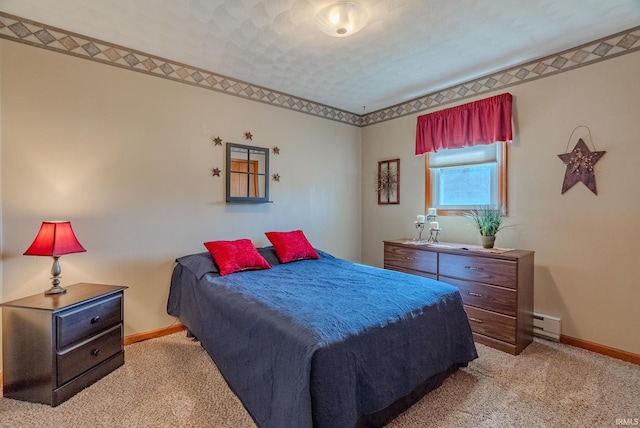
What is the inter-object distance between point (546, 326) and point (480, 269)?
2.71ft

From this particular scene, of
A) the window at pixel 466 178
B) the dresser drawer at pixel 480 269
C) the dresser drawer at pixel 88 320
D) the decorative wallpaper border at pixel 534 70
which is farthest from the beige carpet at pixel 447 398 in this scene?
the decorative wallpaper border at pixel 534 70

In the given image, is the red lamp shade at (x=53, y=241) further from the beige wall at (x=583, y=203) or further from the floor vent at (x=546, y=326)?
the floor vent at (x=546, y=326)

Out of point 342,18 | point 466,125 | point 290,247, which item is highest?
point 342,18

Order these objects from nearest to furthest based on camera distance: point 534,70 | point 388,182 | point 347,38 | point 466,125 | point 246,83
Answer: point 347,38 → point 534,70 → point 466,125 → point 246,83 → point 388,182

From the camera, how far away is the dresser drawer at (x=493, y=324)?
251cm

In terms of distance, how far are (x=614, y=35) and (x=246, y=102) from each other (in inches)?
133

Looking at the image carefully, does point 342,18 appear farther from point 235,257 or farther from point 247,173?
point 235,257

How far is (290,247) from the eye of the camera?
A: 128 inches

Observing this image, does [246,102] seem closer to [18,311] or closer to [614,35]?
[18,311]

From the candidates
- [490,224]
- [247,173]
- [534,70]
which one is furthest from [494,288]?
[247,173]

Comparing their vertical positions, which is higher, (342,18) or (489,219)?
(342,18)

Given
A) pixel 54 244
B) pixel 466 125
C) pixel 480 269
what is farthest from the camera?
pixel 466 125

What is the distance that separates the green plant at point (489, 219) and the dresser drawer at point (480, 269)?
336mm

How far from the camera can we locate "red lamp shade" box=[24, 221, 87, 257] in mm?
2008
